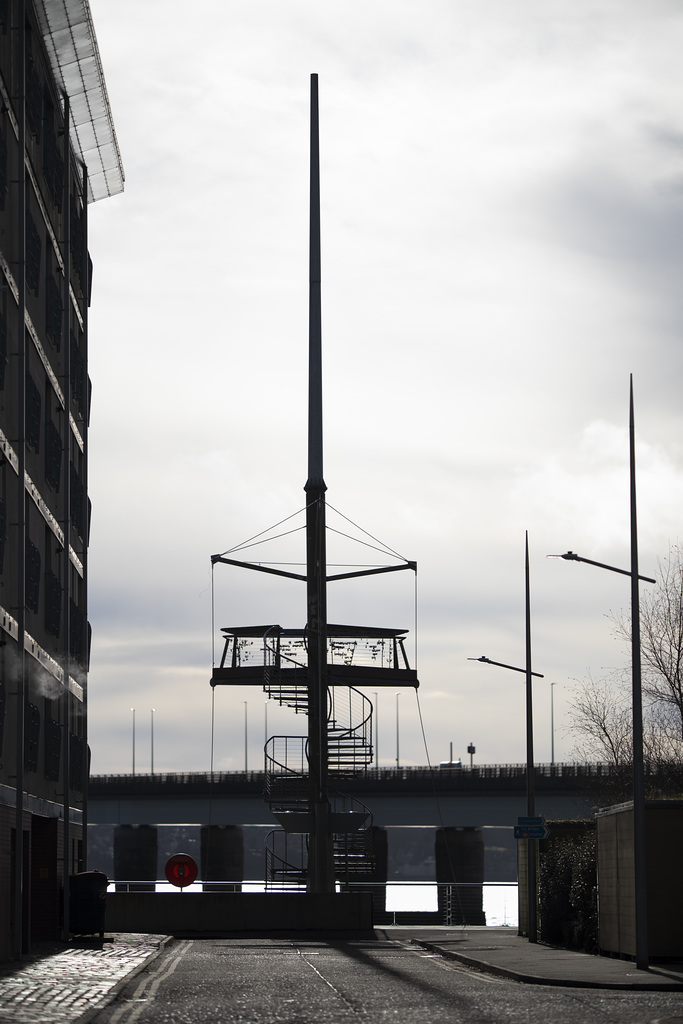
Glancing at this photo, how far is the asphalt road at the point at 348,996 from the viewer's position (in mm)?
15398

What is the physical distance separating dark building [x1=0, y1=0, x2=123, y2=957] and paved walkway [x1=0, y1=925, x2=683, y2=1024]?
67.2 inches

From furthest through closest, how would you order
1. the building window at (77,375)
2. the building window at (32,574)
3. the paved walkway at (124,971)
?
the building window at (77,375) < the building window at (32,574) < the paved walkway at (124,971)

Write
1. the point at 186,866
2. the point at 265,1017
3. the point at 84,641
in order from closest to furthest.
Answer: the point at 265,1017 < the point at 186,866 < the point at 84,641

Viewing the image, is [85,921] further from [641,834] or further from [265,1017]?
[265,1017]

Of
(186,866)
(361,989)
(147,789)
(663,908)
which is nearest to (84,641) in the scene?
(186,866)

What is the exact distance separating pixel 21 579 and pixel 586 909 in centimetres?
1336

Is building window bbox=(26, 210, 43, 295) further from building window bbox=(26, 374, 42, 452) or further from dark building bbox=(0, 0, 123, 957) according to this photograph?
building window bbox=(26, 374, 42, 452)

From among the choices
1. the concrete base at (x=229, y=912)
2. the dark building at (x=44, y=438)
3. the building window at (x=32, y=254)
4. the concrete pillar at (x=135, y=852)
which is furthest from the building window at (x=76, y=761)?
the concrete pillar at (x=135, y=852)

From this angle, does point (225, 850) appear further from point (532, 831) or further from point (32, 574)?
point (32, 574)

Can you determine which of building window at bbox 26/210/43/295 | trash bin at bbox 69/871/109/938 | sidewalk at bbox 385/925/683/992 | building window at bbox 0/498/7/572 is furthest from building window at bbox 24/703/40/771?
sidewalk at bbox 385/925/683/992

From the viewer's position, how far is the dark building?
2716 cm

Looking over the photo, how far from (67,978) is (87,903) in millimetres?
10981

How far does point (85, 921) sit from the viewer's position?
31.8 metres

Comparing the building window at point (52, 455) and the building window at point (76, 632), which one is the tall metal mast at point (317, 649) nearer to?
the building window at point (76, 632)
